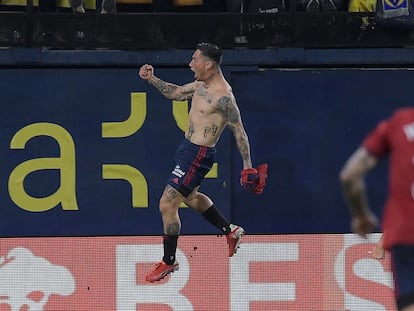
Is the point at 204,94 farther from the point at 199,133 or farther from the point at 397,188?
the point at 397,188

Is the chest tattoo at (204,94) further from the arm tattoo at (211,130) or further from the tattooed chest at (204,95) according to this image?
the arm tattoo at (211,130)

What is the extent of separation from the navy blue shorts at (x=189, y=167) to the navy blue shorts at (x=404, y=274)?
4.26 metres

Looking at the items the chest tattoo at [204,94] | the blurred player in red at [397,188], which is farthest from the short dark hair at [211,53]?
the blurred player in red at [397,188]

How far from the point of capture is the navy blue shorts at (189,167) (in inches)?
408

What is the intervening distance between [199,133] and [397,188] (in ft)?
14.4

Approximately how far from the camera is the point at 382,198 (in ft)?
40.8

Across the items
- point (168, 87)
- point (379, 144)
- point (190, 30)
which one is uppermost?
point (190, 30)

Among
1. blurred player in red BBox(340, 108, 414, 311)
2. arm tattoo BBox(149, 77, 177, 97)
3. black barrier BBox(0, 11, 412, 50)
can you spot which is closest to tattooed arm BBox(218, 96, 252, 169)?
arm tattoo BBox(149, 77, 177, 97)

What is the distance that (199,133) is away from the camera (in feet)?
34.2

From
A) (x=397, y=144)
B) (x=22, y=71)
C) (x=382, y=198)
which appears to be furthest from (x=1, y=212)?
(x=397, y=144)

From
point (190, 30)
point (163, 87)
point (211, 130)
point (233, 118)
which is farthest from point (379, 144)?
point (190, 30)

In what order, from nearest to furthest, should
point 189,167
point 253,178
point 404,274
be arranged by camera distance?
point 404,274, point 189,167, point 253,178

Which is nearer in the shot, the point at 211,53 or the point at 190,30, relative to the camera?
the point at 211,53

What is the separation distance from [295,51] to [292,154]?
106 centimetres
